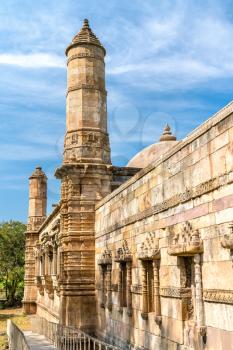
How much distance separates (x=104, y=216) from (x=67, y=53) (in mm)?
6123

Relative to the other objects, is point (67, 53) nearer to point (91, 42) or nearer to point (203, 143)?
point (91, 42)

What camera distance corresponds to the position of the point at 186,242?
6504 mm

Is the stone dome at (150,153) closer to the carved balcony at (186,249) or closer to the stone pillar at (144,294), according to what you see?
the stone pillar at (144,294)

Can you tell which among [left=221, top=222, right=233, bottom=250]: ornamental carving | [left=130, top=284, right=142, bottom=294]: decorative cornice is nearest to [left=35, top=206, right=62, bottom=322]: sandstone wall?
[left=130, top=284, right=142, bottom=294]: decorative cornice

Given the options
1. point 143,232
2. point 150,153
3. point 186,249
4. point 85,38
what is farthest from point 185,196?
point 150,153

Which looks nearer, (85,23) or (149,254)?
(149,254)

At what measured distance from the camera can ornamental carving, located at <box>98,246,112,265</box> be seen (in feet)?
37.1

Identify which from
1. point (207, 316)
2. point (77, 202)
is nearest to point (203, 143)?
point (207, 316)

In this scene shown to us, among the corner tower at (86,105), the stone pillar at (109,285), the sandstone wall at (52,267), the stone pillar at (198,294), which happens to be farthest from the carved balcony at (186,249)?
the sandstone wall at (52,267)

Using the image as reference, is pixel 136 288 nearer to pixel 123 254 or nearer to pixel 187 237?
pixel 123 254

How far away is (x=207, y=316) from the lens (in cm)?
593

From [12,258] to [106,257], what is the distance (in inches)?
1212

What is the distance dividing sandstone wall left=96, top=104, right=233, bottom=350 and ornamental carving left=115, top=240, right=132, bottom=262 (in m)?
0.12

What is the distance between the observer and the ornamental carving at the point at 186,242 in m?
6.17
